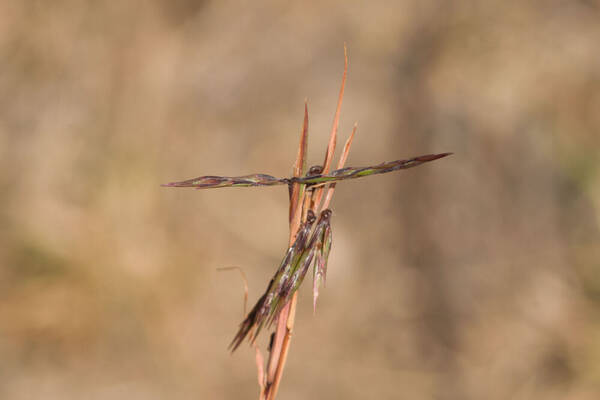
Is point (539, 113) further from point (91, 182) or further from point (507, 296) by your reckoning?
point (91, 182)

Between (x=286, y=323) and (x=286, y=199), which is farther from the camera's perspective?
(x=286, y=199)

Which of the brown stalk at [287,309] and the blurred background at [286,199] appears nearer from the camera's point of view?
the brown stalk at [287,309]

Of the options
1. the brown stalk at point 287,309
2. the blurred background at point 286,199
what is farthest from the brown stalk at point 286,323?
the blurred background at point 286,199

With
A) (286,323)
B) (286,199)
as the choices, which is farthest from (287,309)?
(286,199)

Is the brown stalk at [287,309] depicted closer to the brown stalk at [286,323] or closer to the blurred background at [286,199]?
the brown stalk at [286,323]

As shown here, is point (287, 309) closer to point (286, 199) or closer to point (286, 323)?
point (286, 323)

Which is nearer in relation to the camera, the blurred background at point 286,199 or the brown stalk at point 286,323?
the brown stalk at point 286,323

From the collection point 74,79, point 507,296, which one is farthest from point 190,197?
point 507,296

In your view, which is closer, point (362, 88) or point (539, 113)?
point (539, 113)
